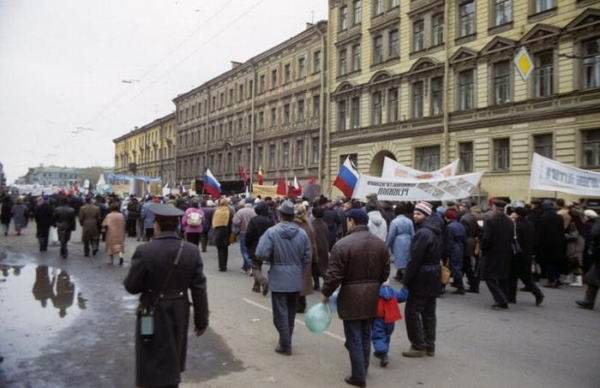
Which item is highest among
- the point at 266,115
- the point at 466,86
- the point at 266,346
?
the point at 266,115

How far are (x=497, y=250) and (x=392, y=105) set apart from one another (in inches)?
919

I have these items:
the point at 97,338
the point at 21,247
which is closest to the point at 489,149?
the point at 21,247

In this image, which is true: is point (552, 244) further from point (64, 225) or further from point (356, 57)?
point (356, 57)

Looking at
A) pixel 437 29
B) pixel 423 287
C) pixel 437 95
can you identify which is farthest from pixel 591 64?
pixel 423 287

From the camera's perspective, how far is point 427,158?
96.1ft

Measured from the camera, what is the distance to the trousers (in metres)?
6.48

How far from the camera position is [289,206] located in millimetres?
7012

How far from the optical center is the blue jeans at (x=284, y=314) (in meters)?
6.54

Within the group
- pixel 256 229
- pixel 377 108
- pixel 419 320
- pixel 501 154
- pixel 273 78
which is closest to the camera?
pixel 419 320

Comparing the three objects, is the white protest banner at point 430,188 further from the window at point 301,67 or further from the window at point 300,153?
the window at point 301,67

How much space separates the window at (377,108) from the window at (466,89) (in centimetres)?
610

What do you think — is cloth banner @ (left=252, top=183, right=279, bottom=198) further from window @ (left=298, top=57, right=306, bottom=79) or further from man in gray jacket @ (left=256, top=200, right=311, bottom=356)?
man in gray jacket @ (left=256, top=200, right=311, bottom=356)

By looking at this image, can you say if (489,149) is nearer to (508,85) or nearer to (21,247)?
(508,85)

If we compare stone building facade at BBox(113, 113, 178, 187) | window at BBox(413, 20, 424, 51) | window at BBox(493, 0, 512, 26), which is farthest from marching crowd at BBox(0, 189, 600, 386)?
stone building facade at BBox(113, 113, 178, 187)
